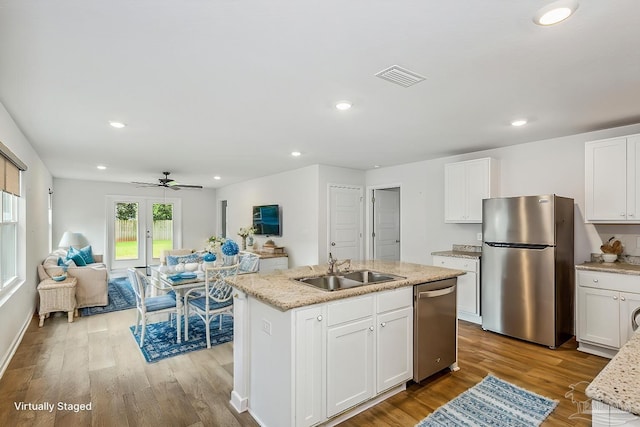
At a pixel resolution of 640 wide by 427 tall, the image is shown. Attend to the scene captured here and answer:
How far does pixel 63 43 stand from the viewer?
1.82 m

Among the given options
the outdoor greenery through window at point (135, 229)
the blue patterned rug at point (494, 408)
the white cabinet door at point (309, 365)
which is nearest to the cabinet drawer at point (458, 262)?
the blue patterned rug at point (494, 408)

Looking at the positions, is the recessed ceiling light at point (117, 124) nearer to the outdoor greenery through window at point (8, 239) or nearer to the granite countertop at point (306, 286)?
the outdoor greenery through window at point (8, 239)

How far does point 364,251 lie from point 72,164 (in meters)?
5.59

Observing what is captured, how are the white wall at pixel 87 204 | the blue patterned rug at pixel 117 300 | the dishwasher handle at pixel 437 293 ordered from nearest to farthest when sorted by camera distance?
the dishwasher handle at pixel 437 293
the blue patterned rug at pixel 117 300
the white wall at pixel 87 204

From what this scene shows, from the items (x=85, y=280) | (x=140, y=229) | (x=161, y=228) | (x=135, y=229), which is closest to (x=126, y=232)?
(x=135, y=229)

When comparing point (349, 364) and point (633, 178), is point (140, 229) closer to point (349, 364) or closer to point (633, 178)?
point (349, 364)

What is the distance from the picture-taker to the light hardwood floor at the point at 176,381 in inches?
91.5

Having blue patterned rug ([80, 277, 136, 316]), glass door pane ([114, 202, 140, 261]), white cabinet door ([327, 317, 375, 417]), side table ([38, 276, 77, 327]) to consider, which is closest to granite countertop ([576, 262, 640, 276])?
white cabinet door ([327, 317, 375, 417])

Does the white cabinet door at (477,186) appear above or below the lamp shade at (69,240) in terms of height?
above

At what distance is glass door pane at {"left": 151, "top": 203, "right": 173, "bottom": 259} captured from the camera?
9.15 m

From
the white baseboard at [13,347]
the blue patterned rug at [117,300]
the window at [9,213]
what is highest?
the window at [9,213]

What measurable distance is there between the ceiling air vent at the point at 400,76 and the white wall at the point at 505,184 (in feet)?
8.95

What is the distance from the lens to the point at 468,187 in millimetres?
4523

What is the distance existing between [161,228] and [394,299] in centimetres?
848
